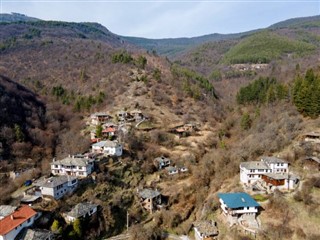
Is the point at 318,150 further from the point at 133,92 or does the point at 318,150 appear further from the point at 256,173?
the point at 133,92

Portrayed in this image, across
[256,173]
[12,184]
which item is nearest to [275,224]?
[256,173]

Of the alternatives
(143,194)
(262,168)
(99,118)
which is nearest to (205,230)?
(262,168)

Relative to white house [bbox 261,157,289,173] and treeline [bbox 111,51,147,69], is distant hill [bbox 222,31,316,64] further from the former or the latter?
white house [bbox 261,157,289,173]

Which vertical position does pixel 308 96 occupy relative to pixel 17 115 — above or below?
above

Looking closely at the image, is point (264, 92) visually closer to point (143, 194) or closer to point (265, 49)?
point (143, 194)

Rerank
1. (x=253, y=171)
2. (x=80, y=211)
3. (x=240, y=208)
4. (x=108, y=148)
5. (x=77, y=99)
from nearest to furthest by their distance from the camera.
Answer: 1. (x=240, y=208)
2. (x=80, y=211)
3. (x=253, y=171)
4. (x=108, y=148)
5. (x=77, y=99)

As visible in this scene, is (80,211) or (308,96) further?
(308,96)
